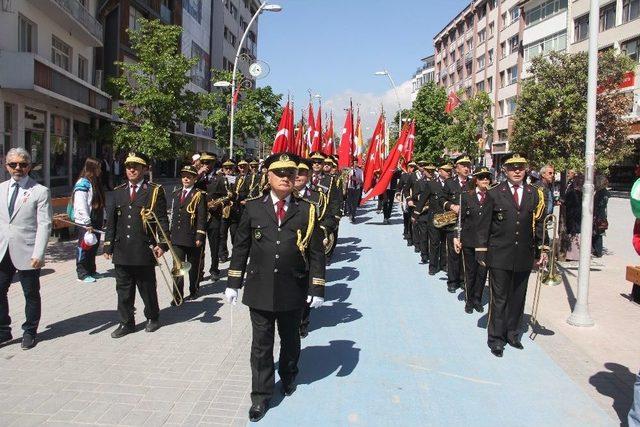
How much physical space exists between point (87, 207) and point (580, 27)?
40.2 meters

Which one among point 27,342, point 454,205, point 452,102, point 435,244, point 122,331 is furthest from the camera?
point 452,102

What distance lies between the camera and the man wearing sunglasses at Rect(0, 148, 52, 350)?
236 inches

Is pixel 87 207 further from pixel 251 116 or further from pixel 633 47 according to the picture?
pixel 633 47

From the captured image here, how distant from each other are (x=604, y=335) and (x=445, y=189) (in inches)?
178

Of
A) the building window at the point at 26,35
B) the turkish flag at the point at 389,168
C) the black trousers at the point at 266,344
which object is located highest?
the building window at the point at 26,35

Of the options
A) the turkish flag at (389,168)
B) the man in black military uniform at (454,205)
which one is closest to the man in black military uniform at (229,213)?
the man in black military uniform at (454,205)

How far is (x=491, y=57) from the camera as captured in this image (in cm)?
6128

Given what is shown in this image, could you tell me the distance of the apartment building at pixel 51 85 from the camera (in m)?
19.2

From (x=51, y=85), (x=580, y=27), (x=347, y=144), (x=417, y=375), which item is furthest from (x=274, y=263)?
(x=580, y=27)

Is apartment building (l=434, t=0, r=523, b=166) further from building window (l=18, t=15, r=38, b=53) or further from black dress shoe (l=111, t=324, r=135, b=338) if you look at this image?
black dress shoe (l=111, t=324, r=135, b=338)

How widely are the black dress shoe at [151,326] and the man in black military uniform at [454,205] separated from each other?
485 centimetres

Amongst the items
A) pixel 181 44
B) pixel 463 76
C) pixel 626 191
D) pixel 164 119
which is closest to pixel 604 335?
pixel 164 119

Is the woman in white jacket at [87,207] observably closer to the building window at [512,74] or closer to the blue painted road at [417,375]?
the blue painted road at [417,375]

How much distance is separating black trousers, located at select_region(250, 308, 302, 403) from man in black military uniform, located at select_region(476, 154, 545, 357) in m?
2.62
